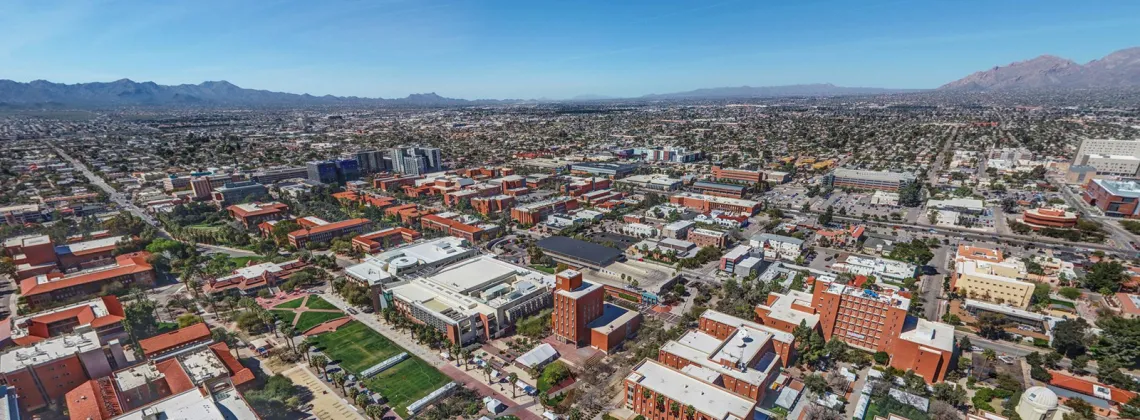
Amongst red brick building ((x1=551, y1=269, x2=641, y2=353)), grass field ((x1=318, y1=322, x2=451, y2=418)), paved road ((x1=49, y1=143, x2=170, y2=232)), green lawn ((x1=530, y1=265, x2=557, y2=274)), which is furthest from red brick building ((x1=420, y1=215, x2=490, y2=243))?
paved road ((x1=49, y1=143, x2=170, y2=232))

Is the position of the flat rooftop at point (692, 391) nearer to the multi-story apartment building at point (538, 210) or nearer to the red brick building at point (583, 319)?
the red brick building at point (583, 319)

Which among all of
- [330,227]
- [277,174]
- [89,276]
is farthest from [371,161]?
[89,276]

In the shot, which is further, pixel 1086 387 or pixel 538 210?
pixel 538 210

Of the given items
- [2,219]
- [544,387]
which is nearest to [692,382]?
[544,387]

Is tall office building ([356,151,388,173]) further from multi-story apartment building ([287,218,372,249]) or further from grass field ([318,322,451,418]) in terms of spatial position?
grass field ([318,322,451,418])

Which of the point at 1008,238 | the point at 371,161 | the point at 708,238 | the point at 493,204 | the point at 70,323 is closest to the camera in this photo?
the point at 70,323

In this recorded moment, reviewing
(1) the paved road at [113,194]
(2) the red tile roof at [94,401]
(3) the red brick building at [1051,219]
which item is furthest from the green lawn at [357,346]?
(3) the red brick building at [1051,219]

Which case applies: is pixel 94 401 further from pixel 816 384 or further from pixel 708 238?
pixel 708 238
